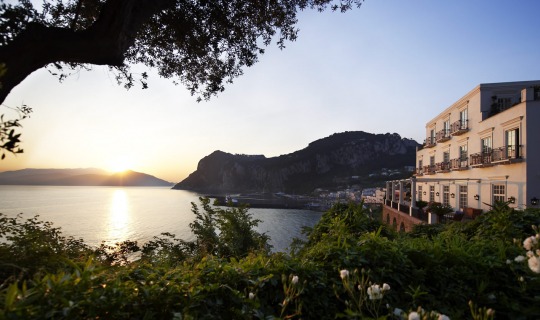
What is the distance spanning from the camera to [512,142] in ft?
68.5

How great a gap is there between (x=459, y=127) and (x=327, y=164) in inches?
5674

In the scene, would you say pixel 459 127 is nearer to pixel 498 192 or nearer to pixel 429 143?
pixel 498 192

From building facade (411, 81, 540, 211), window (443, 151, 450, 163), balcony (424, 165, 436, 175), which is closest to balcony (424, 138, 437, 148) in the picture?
building facade (411, 81, 540, 211)

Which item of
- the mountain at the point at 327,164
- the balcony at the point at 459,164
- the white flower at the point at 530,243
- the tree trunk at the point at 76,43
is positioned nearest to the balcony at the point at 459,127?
the balcony at the point at 459,164

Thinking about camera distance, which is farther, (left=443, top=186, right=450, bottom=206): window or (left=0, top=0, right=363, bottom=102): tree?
(left=443, top=186, right=450, bottom=206): window

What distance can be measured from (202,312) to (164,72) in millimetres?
8013

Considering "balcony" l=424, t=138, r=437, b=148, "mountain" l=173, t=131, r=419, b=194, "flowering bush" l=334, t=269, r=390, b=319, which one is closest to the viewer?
"flowering bush" l=334, t=269, r=390, b=319

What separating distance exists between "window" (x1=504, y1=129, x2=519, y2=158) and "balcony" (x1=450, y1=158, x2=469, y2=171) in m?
5.60

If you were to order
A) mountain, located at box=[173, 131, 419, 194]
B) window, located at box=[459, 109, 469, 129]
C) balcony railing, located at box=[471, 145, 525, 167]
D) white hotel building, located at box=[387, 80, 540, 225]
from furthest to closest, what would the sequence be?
mountain, located at box=[173, 131, 419, 194], window, located at box=[459, 109, 469, 129], balcony railing, located at box=[471, 145, 525, 167], white hotel building, located at box=[387, 80, 540, 225]

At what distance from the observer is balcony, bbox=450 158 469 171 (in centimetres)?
2706

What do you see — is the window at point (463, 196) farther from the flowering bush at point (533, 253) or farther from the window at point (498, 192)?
the flowering bush at point (533, 253)

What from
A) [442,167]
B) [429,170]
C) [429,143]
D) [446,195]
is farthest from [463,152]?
[429,143]

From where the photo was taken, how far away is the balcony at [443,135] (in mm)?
31172

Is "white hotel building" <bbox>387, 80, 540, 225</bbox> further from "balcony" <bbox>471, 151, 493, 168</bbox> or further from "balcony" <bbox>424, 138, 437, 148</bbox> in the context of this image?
"balcony" <bbox>424, 138, 437, 148</bbox>
